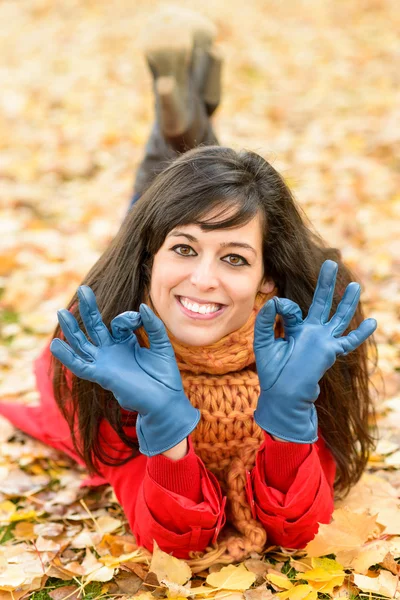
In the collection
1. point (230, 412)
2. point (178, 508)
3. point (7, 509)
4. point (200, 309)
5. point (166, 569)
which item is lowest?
point (7, 509)

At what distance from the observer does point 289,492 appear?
64.6 inches

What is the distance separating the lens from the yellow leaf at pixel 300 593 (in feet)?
5.13

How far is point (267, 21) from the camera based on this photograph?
8.35 meters

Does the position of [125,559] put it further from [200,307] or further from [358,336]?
[358,336]

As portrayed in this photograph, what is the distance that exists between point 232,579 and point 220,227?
78 centimetres

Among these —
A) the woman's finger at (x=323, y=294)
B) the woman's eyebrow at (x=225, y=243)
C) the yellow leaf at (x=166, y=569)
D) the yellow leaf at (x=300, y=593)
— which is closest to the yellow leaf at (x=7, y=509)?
the yellow leaf at (x=166, y=569)

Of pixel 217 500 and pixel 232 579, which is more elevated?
pixel 217 500

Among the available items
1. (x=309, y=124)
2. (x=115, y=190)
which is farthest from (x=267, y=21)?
(x=115, y=190)

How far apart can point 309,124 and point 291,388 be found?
4.58m

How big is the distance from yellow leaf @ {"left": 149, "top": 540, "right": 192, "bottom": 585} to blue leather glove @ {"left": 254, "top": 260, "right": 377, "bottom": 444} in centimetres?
39

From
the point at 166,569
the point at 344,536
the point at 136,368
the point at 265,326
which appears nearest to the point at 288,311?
the point at 265,326

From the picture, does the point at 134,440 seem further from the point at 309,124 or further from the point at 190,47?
the point at 309,124

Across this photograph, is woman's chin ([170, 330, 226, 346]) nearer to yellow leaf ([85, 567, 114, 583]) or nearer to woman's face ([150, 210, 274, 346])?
woman's face ([150, 210, 274, 346])

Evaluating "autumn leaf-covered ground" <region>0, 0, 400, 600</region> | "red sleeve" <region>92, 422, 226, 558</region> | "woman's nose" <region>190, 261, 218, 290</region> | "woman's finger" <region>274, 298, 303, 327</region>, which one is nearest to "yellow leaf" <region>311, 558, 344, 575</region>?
"autumn leaf-covered ground" <region>0, 0, 400, 600</region>
